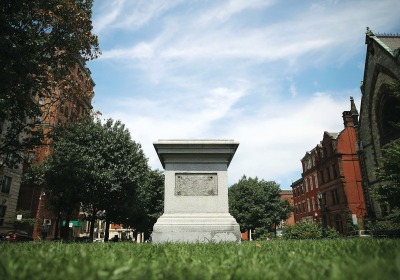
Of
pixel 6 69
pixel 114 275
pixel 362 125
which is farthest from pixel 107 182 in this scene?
pixel 362 125

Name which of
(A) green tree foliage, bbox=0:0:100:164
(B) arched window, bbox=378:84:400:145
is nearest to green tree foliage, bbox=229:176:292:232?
(B) arched window, bbox=378:84:400:145

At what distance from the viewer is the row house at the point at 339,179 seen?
1649 inches

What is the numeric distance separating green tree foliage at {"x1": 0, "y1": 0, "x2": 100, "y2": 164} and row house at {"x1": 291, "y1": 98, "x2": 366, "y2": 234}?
115 feet

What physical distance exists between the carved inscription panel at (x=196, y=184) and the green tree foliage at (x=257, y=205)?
135ft

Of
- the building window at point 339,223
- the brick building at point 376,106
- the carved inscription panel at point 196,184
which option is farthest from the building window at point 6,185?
the building window at point 339,223

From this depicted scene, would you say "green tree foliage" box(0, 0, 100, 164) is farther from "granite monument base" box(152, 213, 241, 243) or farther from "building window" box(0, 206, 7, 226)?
"building window" box(0, 206, 7, 226)

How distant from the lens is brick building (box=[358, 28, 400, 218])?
2958 centimetres

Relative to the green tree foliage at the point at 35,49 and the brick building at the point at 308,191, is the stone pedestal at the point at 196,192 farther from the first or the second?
the brick building at the point at 308,191

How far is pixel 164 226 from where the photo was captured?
8.02 metres

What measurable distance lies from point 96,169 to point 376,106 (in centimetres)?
3033

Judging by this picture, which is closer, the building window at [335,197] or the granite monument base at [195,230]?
the granite monument base at [195,230]

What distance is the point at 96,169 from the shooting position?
23.8m

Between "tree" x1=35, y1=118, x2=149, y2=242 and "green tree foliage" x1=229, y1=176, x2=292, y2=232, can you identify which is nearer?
"tree" x1=35, y1=118, x2=149, y2=242

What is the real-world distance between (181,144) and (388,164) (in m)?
15.8
